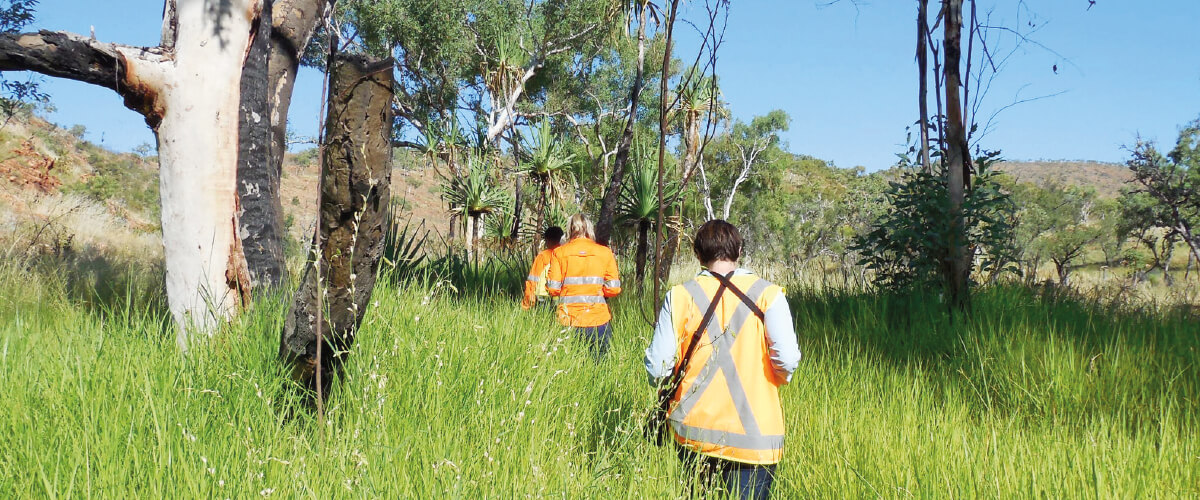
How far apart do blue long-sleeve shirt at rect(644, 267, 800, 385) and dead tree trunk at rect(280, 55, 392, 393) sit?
1094 mm

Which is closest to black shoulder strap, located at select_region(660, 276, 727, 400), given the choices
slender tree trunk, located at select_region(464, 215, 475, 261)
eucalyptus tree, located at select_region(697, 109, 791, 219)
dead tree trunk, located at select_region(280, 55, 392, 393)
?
dead tree trunk, located at select_region(280, 55, 392, 393)

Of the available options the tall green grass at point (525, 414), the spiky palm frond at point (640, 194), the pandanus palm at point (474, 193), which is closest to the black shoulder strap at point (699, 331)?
the tall green grass at point (525, 414)

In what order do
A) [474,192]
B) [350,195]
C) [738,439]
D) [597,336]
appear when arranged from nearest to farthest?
[350,195]
[738,439]
[597,336]
[474,192]

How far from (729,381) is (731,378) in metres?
0.01

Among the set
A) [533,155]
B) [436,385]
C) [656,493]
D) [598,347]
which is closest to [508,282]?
[598,347]

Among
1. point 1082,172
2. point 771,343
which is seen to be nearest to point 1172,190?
point 771,343

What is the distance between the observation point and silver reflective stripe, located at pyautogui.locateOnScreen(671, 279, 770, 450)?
101 inches

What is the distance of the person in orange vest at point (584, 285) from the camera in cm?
551

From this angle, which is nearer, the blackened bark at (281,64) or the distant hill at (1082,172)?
the blackened bark at (281,64)

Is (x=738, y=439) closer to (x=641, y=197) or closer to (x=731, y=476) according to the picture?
(x=731, y=476)

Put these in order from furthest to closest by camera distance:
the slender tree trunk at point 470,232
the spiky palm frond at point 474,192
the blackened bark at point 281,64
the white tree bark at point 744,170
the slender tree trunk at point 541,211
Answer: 1. the white tree bark at point 744,170
2. the slender tree trunk at point 470,232
3. the spiky palm frond at point 474,192
4. the slender tree trunk at point 541,211
5. the blackened bark at point 281,64

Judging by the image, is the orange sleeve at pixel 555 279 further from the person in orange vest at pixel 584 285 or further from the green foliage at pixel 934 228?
the green foliage at pixel 934 228

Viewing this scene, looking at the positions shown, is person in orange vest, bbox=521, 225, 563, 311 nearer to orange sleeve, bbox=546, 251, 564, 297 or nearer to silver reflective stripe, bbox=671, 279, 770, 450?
orange sleeve, bbox=546, 251, 564, 297

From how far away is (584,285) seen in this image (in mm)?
5629
